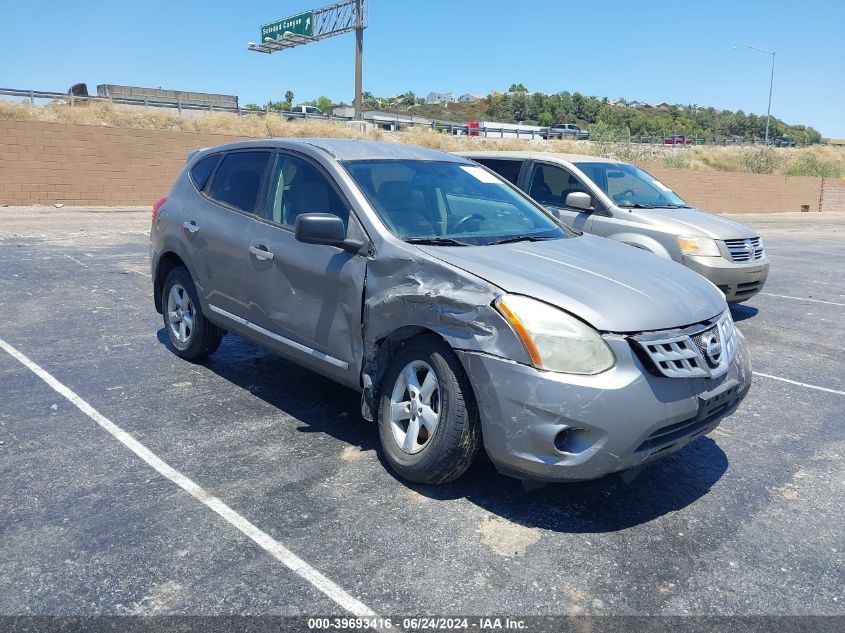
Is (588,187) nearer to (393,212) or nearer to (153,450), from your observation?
(393,212)

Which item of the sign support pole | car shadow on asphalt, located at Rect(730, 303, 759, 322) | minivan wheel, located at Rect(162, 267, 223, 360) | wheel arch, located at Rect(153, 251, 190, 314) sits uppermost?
the sign support pole

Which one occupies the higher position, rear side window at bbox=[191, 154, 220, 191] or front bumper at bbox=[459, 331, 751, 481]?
rear side window at bbox=[191, 154, 220, 191]

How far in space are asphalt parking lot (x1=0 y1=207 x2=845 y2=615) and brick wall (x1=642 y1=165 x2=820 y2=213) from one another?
89.8 ft

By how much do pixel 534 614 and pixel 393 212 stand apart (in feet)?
7.97

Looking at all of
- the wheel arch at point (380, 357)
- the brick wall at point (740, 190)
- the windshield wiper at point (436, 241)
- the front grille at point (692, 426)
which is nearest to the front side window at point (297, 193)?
the windshield wiper at point (436, 241)

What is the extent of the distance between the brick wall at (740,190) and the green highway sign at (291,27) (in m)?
19.7

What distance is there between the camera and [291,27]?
1631 inches

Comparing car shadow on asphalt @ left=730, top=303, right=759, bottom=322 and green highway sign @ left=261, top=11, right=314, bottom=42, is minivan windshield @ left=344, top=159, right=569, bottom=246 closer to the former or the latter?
car shadow on asphalt @ left=730, top=303, right=759, bottom=322

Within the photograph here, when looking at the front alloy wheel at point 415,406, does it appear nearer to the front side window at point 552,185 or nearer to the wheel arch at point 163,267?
the wheel arch at point 163,267

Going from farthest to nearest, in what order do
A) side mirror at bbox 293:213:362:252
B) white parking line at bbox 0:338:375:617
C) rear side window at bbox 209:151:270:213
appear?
rear side window at bbox 209:151:270:213 → side mirror at bbox 293:213:362:252 → white parking line at bbox 0:338:375:617

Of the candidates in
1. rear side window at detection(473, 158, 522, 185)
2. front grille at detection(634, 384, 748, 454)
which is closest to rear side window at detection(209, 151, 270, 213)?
front grille at detection(634, 384, 748, 454)

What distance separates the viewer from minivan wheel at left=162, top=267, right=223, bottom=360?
5.84 m

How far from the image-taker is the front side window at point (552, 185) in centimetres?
901

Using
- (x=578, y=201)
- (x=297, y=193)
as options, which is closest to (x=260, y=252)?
(x=297, y=193)
